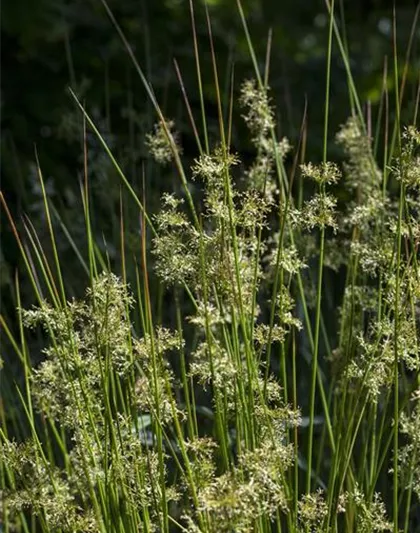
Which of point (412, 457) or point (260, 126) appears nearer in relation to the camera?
point (412, 457)

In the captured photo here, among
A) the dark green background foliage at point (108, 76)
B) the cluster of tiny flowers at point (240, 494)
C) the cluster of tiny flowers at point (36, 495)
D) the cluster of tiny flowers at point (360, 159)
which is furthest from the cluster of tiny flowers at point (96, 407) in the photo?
the dark green background foliage at point (108, 76)

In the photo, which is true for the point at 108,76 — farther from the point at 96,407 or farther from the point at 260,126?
the point at 96,407

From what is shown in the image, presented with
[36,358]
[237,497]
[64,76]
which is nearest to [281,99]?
[64,76]

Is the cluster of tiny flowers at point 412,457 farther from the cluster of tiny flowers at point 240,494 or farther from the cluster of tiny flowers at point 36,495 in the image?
the cluster of tiny flowers at point 36,495

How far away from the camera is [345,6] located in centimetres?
436

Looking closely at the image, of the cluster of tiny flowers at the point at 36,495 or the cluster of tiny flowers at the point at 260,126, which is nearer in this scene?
the cluster of tiny flowers at the point at 36,495

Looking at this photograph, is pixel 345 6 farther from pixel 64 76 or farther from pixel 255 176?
pixel 255 176

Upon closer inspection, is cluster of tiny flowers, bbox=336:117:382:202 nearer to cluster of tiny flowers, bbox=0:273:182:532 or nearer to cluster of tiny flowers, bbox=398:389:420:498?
cluster of tiny flowers, bbox=398:389:420:498

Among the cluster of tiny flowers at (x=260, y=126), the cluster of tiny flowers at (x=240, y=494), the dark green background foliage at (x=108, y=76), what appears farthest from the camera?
the dark green background foliage at (x=108, y=76)

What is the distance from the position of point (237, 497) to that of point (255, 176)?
0.96 m

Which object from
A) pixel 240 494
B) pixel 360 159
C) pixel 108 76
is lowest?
pixel 240 494

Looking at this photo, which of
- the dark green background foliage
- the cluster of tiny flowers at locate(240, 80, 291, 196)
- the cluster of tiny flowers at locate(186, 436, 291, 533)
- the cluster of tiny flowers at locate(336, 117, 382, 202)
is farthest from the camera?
the dark green background foliage

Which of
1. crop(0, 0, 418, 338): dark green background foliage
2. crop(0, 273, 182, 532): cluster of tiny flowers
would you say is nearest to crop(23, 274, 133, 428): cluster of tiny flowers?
crop(0, 273, 182, 532): cluster of tiny flowers

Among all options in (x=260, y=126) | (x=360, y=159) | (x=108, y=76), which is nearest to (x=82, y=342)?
(x=260, y=126)
